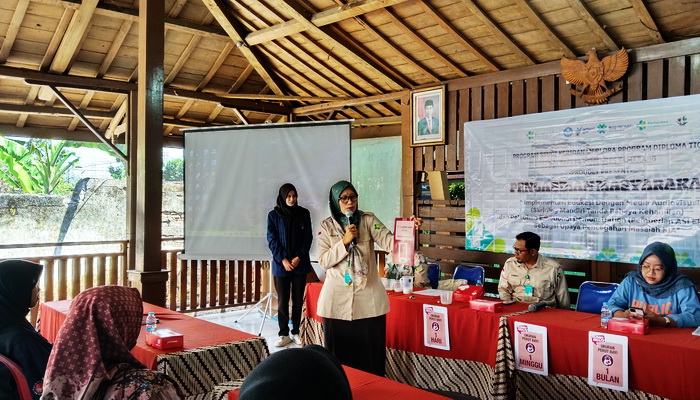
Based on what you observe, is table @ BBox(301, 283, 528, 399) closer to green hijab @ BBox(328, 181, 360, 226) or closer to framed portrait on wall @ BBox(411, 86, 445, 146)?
green hijab @ BBox(328, 181, 360, 226)

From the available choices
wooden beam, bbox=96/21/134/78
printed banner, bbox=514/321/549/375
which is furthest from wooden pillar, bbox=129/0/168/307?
printed banner, bbox=514/321/549/375

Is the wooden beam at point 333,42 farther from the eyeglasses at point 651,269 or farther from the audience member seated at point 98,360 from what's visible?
the audience member seated at point 98,360

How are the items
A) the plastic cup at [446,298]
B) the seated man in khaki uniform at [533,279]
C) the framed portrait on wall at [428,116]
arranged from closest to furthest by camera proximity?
the plastic cup at [446,298] < the seated man in khaki uniform at [533,279] < the framed portrait on wall at [428,116]

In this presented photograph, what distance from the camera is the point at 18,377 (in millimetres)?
2018

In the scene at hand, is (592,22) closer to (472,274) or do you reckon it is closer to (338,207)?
(472,274)

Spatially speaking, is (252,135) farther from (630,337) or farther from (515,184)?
(630,337)

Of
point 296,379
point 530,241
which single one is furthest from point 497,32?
point 296,379

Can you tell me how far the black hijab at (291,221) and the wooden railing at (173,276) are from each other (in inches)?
64.5

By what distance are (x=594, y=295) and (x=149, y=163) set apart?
352cm

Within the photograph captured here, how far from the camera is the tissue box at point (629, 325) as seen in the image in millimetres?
2635

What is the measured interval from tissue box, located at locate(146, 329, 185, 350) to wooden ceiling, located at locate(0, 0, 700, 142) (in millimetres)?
3662

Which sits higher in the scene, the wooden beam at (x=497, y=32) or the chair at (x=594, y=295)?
the wooden beam at (x=497, y=32)

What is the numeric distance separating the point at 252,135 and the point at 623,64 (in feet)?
12.9

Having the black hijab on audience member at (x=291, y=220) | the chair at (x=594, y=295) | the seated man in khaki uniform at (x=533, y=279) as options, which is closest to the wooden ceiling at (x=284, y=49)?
the black hijab on audience member at (x=291, y=220)
